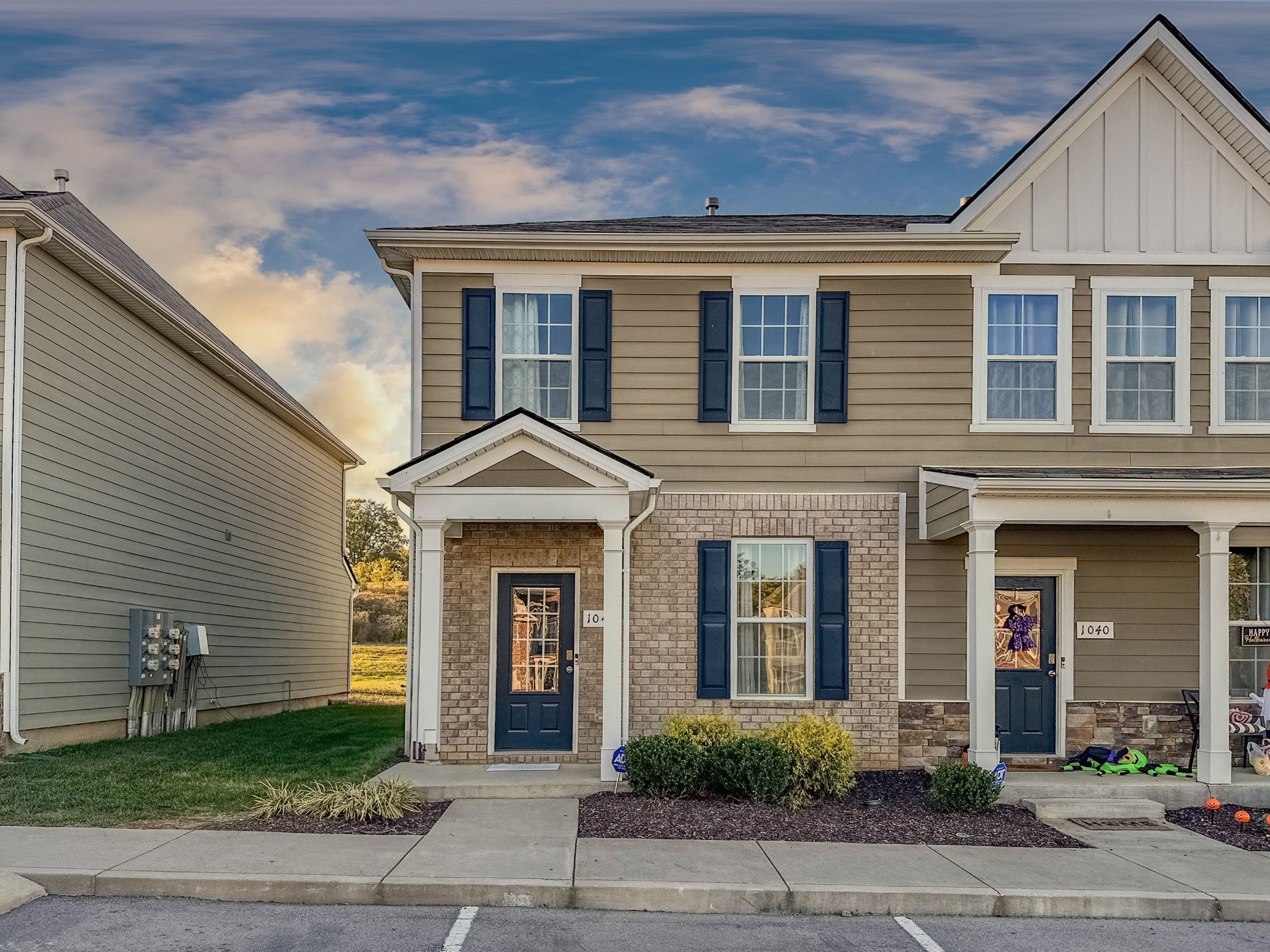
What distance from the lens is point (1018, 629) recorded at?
12250 mm

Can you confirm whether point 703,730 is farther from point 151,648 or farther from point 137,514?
point 137,514

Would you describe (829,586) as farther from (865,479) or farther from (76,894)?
(76,894)

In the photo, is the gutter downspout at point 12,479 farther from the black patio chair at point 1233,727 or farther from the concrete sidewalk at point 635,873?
the black patio chair at point 1233,727

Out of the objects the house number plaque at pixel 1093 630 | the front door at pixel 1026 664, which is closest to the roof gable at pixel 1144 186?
the front door at pixel 1026 664

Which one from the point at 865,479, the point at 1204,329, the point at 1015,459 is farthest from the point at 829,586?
the point at 1204,329

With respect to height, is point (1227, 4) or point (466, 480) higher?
point (1227, 4)

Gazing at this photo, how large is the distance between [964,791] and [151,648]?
10462mm

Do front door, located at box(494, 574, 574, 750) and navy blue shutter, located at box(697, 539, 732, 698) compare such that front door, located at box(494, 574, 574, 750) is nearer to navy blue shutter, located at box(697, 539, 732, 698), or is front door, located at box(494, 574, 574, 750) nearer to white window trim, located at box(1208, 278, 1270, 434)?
navy blue shutter, located at box(697, 539, 732, 698)

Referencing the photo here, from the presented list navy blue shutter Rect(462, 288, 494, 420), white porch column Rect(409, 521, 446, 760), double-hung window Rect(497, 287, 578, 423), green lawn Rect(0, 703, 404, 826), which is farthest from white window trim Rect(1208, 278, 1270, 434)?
green lawn Rect(0, 703, 404, 826)

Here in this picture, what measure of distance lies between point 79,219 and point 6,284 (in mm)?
3889

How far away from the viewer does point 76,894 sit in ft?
22.4

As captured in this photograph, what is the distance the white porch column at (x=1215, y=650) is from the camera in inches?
425

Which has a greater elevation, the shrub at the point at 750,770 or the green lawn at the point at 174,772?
the shrub at the point at 750,770

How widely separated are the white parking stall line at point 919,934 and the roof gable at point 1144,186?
7.87 meters
